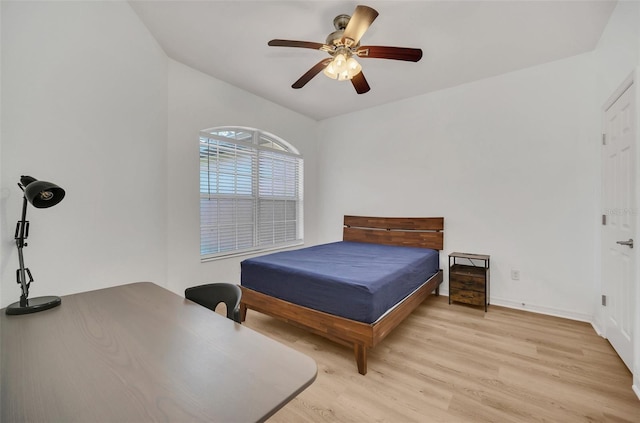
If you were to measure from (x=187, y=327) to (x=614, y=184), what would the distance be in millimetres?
3384

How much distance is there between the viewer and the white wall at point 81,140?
4.78 feet

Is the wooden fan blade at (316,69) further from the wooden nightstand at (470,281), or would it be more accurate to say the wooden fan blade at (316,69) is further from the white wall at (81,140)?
the wooden nightstand at (470,281)

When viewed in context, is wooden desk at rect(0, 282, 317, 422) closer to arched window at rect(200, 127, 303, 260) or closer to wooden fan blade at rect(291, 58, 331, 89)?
wooden fan blade at rect(291, 58, 331, 89)

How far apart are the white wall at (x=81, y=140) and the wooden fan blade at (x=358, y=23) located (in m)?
1.83

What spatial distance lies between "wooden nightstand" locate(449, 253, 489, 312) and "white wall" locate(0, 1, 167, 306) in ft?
11.0

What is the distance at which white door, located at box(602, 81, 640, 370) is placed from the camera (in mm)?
1944

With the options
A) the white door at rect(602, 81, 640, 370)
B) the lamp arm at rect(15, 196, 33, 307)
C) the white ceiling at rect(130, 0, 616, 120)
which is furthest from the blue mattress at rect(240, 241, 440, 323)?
the white ceiling at rect(130, 0, 616, 120)

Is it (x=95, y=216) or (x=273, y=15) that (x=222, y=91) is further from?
(x=95, y=216)

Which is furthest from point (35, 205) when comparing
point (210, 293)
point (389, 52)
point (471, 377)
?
point (471, 377)

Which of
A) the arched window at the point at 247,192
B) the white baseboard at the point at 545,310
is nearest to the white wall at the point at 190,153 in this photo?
the arched window at the point at 247,192

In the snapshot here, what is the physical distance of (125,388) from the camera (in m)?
0.71

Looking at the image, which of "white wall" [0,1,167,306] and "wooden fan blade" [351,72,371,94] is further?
"wooden fan blade" [351,72,371,94]

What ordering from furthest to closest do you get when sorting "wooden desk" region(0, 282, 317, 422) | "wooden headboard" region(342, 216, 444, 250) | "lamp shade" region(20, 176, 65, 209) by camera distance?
"wooden headboard" region(342, 216, 444, 250) → "lamp shade" region(20, 176, 65, 209) → "wooden desk" region(0, 282, 317, 422)

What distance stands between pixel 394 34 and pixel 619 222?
8.22ft
